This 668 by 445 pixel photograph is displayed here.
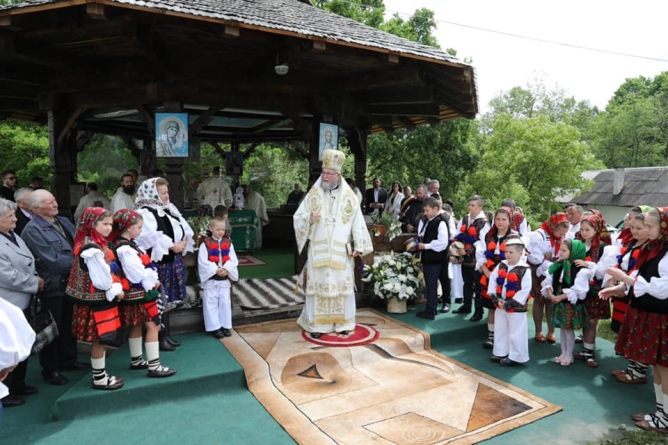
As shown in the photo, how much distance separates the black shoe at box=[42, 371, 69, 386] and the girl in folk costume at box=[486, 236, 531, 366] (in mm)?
A: 4853

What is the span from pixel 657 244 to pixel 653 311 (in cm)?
60

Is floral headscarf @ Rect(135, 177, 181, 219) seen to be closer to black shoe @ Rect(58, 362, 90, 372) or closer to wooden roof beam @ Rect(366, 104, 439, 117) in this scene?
black shoe @ Rect(58, 362, 90, 372)

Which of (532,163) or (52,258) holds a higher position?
(532,163)

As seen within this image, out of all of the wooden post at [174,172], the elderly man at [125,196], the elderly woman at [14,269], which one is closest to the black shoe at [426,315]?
the wooden post at [174,172]

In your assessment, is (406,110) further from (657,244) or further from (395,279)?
(657,244)

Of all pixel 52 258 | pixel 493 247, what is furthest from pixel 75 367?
pixel 493 247

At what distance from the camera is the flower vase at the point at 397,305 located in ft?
22.4

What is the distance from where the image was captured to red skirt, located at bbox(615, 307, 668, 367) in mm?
3923

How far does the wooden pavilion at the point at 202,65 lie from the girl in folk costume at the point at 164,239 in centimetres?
121

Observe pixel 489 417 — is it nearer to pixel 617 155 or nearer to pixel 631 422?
pixel 631 422

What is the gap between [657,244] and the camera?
4043 mm

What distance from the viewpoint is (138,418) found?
13.4 feet

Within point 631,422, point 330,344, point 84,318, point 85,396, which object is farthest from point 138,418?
point 631,422

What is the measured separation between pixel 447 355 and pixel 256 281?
12.2 ft
